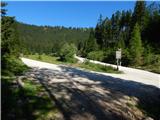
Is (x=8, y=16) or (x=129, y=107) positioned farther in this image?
(x=8, y=16)

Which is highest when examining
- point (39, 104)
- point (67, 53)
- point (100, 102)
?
point (39, 104)

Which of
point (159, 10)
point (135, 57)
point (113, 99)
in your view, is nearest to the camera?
point (113, 99)

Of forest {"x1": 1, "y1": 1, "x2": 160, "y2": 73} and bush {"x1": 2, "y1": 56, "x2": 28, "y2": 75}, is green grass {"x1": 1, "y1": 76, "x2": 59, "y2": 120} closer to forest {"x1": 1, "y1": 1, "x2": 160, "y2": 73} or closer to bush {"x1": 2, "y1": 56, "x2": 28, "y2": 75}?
bush {"x1": 2, "y1": 56, "x2": 28, "y2": 75}

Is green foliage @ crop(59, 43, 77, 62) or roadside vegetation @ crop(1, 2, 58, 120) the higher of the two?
roadside vegetation @ crop(1, 2, 58, 120)

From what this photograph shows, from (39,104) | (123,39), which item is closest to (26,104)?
(39,104)

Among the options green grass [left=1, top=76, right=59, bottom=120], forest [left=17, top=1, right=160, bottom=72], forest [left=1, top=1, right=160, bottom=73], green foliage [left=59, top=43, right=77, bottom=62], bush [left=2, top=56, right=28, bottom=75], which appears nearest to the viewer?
green grass [left=1, top=76, right=59, bottom=120]

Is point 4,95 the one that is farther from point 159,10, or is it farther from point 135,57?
point 159,10

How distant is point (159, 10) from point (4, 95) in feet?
308

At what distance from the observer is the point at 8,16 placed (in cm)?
3070

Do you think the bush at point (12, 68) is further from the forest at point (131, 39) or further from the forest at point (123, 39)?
the forest at point (131, 39)

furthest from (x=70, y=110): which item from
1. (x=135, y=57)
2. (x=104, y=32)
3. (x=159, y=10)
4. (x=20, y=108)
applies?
(x=104, y=32)

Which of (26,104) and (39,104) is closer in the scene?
(26,104)

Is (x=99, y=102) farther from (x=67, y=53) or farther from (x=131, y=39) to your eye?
(x=131, y=39)

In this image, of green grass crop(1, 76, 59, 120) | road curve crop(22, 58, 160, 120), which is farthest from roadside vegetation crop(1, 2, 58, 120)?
road curve crop(22, 58, 160, 120)
